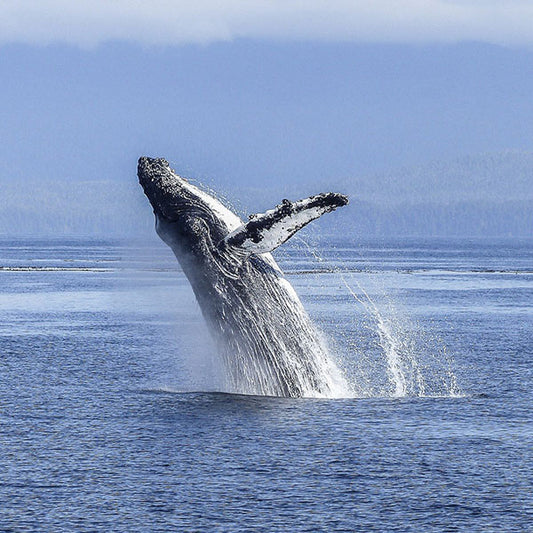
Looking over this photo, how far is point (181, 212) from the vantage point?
58.7 ft

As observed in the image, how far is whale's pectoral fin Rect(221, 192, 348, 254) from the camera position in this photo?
15.8 m

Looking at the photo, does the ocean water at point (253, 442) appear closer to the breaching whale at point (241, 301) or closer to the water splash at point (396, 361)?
the water splash at point (396, 361)

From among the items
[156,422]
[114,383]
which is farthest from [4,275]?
[156,422]

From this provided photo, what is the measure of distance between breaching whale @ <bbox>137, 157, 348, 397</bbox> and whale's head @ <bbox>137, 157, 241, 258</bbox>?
16 mm

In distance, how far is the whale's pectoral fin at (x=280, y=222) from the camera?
15.8 meters

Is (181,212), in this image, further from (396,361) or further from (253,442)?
(396,361)

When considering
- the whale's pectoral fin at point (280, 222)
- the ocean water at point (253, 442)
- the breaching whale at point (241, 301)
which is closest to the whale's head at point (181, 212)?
the breaching whale at point (241, 301)

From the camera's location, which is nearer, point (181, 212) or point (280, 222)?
point (280, 222)

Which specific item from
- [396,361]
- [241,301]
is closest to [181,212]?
[241,301]

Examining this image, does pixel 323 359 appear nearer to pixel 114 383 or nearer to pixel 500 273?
pixel 114 383

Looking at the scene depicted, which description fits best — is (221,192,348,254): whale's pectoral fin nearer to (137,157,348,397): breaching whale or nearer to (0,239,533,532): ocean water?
(137,157,348,397): breaching whale

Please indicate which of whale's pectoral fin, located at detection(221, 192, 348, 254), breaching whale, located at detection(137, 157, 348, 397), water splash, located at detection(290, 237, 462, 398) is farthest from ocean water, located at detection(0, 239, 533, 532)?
whale's pectoral fin, located at detection(221, 192, 348, 254)

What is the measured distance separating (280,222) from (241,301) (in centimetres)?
204

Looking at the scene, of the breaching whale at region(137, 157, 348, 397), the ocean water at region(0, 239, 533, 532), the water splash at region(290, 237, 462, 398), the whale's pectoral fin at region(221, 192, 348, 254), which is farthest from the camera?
the water splash at region(290, 237, 462, 398)
